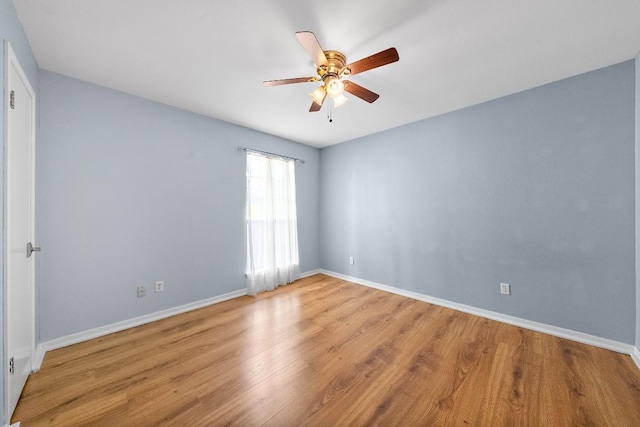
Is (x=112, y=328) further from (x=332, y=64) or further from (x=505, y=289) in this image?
(x=505, y=289)

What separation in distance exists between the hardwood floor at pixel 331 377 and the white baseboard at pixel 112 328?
0.25 ft

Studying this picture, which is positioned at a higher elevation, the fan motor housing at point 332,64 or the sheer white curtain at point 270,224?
the fan motor housing at point 332,64

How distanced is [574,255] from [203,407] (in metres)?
3.27

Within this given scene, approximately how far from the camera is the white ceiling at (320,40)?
4.77ft

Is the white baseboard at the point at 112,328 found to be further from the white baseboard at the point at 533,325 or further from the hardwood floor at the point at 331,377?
the white baseboard at the point at 533,325

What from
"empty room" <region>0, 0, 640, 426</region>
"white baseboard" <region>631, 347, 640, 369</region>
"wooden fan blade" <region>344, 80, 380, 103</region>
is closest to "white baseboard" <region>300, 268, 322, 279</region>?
"empty room" <region>0, 0, 640, 426</region>

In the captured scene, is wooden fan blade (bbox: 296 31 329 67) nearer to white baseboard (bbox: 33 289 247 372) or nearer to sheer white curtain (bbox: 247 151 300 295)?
sheer white curtain (bbox: 247 151 300 295)

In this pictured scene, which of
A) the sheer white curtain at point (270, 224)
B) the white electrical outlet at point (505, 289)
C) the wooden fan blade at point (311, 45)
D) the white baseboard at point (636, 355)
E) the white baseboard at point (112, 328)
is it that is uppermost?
the wooden fan blade at point (311, 45)

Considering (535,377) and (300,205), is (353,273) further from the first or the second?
(535,377)

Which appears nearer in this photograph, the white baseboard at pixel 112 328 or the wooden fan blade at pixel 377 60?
the wooden fan blade at pixel 377 60

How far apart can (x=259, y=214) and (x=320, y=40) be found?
244cm

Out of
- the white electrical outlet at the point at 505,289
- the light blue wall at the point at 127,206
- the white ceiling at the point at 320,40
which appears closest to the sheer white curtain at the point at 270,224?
the light blue wall at the point at 127,206

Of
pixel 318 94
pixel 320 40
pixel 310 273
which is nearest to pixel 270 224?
pixel 310 273

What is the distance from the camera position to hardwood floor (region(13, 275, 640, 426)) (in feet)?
4.51
